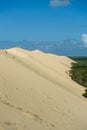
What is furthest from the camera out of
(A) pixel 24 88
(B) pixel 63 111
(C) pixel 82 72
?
(C) pixel 82 72

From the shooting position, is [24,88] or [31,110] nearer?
[31,110]

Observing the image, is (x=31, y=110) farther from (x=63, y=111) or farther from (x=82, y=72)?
(x=82, y=72)

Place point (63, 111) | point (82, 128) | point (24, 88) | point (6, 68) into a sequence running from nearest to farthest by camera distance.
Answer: point (82, 128) < point (63, 111) < point (24, 88) < point (6, 68)

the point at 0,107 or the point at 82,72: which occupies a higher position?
the point at 82,72

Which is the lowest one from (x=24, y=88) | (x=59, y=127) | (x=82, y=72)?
(x=59, y=127)

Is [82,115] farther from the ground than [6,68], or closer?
closer

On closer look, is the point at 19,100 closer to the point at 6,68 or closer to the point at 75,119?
the point at 75,119

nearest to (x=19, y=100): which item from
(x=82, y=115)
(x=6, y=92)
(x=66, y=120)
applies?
(x=6, y=92)

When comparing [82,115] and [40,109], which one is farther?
[82,115]

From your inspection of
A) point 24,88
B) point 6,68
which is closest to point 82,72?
point 6,68
